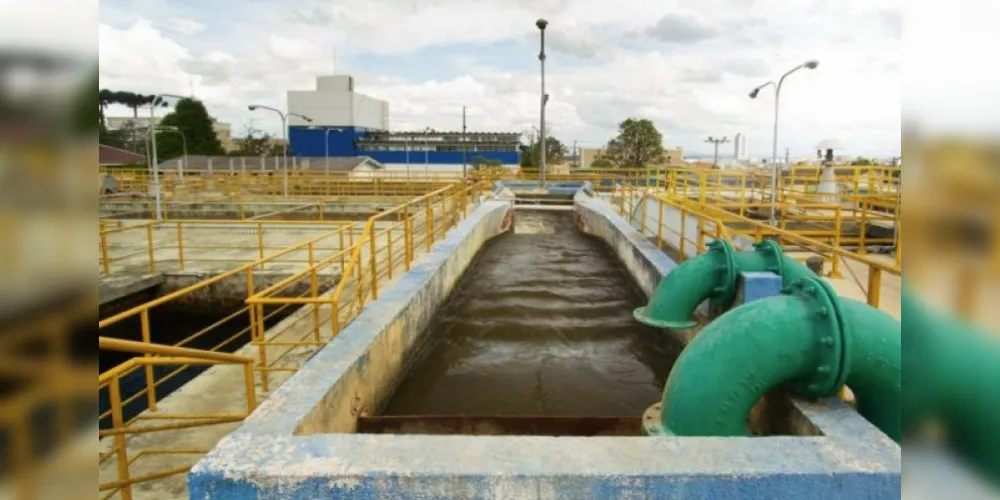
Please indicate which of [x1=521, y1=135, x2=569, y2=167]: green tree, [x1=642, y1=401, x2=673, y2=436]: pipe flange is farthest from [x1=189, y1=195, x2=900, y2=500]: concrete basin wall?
[x1=521, y1=135, x2=569, y2=167]: green tree

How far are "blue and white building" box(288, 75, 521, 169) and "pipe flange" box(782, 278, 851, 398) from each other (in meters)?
61.8

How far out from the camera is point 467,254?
12.3 meters

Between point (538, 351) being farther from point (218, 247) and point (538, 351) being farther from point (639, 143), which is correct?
point (639, 143)

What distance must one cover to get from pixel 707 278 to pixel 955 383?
216 inches

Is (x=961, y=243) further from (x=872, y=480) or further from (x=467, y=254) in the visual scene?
(x=467, y=254)

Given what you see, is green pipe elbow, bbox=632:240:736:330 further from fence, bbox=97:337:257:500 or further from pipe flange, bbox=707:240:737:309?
fence, bbox=97:337:257:500

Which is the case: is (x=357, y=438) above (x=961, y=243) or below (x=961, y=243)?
below

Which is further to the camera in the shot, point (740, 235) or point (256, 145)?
point (256, 145)

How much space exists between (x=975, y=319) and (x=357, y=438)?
11.1 ft

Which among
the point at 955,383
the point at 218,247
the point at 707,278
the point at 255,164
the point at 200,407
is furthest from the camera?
the point at 255,164

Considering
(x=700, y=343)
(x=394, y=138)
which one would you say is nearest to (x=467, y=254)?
(x=700, y=343)

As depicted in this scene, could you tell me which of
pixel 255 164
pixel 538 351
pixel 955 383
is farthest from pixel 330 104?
pixel 955 383

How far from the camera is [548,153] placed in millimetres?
68562

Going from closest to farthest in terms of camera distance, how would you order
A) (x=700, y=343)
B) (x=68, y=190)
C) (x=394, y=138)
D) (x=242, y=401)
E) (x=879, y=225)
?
1. (x=68, y=190)
2. (x=700, y=343)
3. (x=242, y=401)
4. (x=879, y=225)
5. (x=394, y=138)
